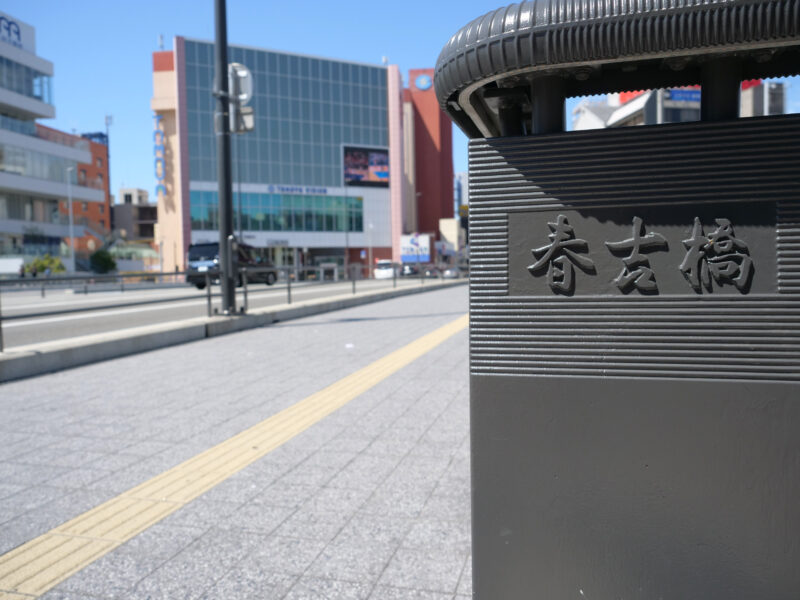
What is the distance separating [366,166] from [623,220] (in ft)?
236

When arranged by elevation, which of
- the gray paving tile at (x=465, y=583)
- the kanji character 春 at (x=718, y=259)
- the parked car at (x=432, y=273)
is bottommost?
the gray paving tile at (x=465, y=583)

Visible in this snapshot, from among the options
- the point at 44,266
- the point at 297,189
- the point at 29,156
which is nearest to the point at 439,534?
the point at 44,266

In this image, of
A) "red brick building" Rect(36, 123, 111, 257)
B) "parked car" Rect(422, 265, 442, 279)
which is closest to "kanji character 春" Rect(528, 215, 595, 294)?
"parked car" Rect(422, 265, 442, 279)

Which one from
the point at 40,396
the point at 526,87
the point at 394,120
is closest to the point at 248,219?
the point at 394,120

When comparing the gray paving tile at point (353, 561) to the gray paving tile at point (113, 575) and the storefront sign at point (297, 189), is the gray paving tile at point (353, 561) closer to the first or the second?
the gray paving tile at point (113, 575)

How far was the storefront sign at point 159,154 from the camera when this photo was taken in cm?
6244

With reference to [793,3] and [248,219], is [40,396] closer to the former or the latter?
[793,3]

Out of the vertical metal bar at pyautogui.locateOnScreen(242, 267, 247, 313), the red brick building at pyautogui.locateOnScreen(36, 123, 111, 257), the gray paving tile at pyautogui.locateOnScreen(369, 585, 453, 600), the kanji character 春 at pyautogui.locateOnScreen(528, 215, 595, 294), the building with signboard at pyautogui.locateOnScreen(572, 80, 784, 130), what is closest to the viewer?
the kanji character 春 at pyautogui.locateOnScreen(528, 215, 595, 294)

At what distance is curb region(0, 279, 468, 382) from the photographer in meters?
6.83

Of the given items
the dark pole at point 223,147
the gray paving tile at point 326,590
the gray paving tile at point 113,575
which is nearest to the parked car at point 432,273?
the dark pole at point 223,147

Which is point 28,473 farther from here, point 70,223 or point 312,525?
point 70,223

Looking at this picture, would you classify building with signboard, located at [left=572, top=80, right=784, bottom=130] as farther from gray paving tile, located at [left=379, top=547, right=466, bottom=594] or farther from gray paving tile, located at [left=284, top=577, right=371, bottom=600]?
gray paving tile, located at [left=284, top=577, right=371, bottom=600]

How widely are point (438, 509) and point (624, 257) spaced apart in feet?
6.67

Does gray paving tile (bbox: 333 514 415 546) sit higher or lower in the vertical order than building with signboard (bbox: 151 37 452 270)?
lower
